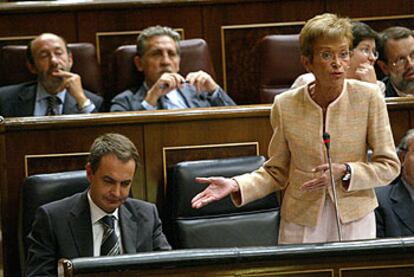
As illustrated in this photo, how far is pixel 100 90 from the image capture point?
95.1 inches

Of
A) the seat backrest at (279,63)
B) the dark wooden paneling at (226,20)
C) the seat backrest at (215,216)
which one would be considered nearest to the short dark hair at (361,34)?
the seat backrest at (279,63)

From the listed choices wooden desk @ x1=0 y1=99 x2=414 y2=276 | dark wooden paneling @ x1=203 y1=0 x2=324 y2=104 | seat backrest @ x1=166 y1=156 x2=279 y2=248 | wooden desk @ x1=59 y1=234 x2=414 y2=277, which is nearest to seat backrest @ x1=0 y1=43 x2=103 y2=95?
dark wooden paneling @ x1=203 y1=0 x2=324 y2=104

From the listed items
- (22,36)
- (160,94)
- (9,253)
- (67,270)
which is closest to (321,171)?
(67,270)

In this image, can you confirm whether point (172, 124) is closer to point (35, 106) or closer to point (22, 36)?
point (35, 106)

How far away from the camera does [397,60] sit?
2.26 metres

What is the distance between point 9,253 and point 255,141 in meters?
0.51

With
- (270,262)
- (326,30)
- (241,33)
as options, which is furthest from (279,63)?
(270,262)

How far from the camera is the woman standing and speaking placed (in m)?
1.45

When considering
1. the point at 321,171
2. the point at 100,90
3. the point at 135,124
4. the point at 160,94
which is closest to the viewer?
the point at 321,171

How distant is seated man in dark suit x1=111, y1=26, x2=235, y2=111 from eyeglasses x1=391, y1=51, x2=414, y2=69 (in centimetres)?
38

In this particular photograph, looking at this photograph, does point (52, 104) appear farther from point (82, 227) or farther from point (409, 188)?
point (409, 188)

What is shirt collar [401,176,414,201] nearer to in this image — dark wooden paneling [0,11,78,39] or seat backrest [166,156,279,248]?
seat backrest [166,156,279,248]

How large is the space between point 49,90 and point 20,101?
7 cm

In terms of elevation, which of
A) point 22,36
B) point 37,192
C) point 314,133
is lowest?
point 37,192
